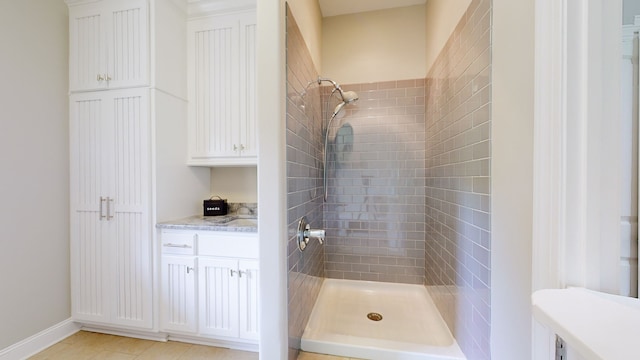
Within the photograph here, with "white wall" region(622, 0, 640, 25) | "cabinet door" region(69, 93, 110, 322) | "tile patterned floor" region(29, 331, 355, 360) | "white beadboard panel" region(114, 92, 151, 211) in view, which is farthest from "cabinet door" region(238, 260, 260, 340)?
"white wall" region(622, 0, 640, 25)

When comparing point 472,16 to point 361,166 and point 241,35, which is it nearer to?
point 361,166

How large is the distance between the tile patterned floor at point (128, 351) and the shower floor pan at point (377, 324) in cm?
57

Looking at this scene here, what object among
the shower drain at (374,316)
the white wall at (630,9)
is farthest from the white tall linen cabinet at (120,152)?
the white wall at (630,9)

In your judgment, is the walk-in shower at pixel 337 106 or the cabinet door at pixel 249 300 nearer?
the cabinet door at pixel 249 300

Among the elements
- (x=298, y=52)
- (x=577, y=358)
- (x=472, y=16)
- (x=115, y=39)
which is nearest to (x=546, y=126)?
(x=577, y=358)

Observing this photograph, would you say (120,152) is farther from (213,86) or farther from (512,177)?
(512,177)

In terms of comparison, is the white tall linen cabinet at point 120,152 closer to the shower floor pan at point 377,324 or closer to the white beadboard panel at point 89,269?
the white beadboard panel at point 89,269

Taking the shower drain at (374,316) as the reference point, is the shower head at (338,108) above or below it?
above

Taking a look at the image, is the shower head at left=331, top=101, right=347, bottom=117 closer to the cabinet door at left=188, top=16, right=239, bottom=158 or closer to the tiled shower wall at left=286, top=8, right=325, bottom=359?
the tiled shower wall at left=286, top=8, right=325, bottom=359

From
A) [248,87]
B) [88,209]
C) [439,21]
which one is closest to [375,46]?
[439,21]

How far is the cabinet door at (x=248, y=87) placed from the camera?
1.79 metres

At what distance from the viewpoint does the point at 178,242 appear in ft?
5.38

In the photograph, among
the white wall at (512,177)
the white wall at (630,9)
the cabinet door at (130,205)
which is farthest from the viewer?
the cabinet door at (130,205)

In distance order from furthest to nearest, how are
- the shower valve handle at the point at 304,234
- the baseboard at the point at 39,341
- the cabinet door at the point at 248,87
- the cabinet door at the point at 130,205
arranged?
the cabinet door at the point at 248,87, the cabinet door at the point at 130,205, the baseboard at the point at 39,341, the shower valve handle at the point at 304,234
